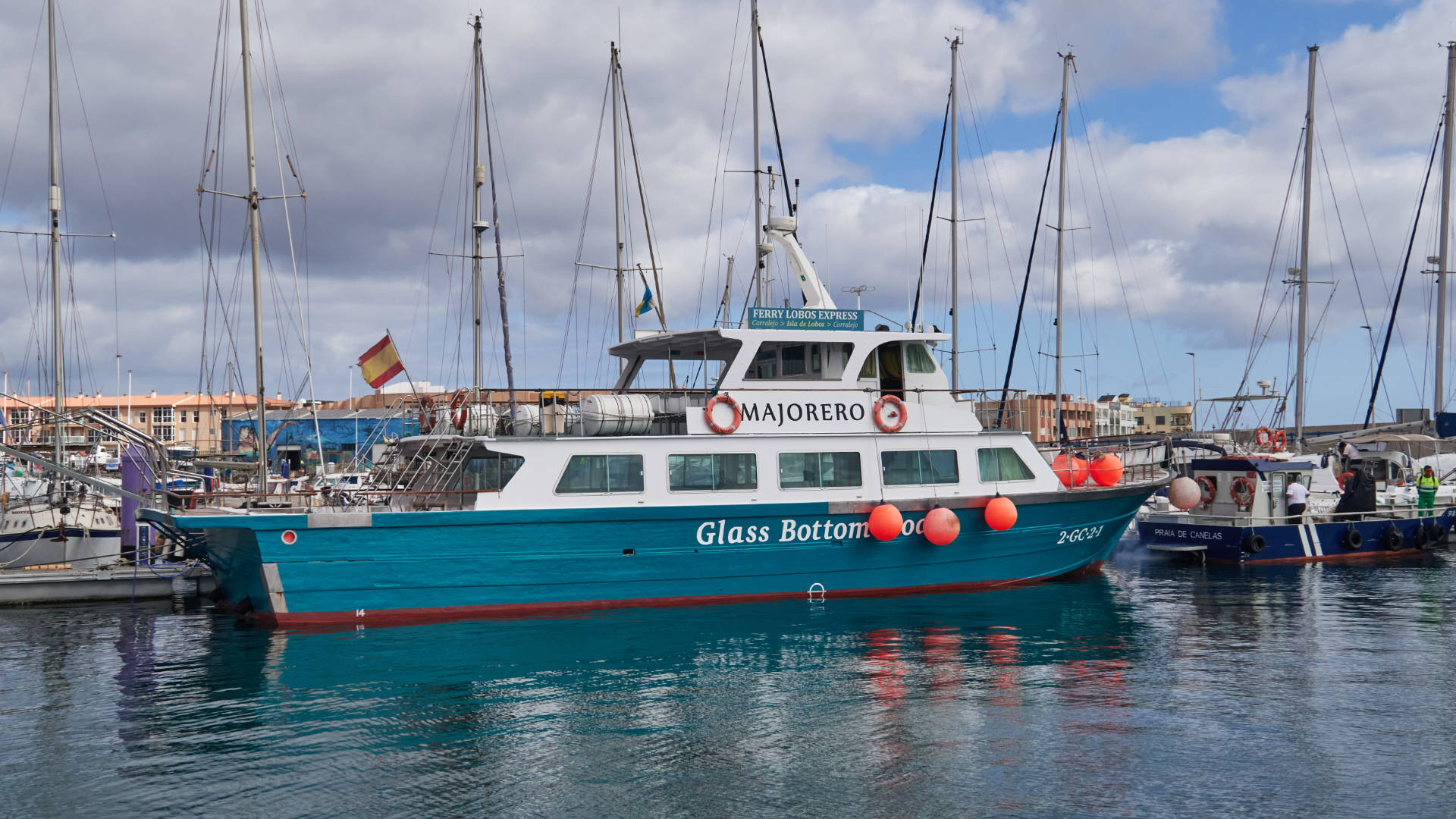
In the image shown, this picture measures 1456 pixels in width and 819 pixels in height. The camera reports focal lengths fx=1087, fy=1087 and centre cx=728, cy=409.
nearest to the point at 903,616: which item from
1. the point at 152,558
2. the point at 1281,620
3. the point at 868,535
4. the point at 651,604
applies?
the point at 868,535

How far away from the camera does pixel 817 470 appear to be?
628 inches

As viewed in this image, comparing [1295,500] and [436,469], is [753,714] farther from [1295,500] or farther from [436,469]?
[1295,500]

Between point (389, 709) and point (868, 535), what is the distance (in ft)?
25.3

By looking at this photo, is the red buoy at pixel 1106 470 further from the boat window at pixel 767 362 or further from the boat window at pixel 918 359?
the boat window at pixel 767 362

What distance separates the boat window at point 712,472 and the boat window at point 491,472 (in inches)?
84.0

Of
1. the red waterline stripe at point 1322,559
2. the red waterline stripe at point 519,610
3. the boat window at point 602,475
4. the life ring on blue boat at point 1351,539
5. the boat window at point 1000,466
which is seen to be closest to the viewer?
the red waterline stripe at point 519,610

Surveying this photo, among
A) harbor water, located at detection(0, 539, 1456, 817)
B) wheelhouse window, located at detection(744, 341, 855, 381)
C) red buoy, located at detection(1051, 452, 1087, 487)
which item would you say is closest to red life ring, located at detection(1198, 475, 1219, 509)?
red buoy, located at detection(1051, 452, 1087, 487)

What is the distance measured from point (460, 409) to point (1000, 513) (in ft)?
26.5

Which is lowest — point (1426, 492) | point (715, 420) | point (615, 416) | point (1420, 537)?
point (1420, 537)

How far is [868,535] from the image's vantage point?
16.0 meters

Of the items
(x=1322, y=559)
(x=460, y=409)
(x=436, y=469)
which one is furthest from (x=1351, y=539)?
(x=436, y=469)

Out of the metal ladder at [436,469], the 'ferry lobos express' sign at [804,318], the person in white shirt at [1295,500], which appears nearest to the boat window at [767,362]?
the 'ferry lobos express' sign at [804,318]

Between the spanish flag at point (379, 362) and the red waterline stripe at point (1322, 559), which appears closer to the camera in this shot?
the spanish flag at point (379, 362)

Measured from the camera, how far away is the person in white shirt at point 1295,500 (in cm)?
2217
